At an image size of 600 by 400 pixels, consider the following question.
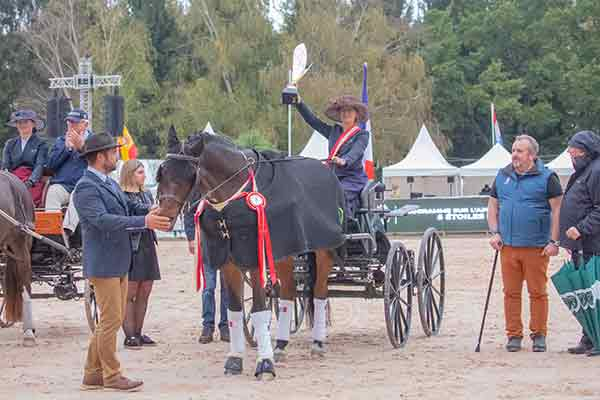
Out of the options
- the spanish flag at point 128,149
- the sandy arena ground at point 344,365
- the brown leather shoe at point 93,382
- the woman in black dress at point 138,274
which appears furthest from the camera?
the spanish flag at point 128,149

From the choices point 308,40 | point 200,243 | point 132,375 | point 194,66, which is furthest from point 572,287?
point 194,66

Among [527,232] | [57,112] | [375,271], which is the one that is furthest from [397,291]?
[57,112]

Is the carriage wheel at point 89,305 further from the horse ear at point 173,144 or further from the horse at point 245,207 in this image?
the horse ear at point 173,144

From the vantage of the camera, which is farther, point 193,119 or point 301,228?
point 193,119

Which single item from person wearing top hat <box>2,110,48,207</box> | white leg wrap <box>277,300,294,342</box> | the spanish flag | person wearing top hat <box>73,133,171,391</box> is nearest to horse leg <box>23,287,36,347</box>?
person wearing top hat <box>2,110,48,207</box>

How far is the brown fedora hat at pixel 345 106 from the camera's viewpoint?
970 cm

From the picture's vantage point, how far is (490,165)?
36188 millimetres

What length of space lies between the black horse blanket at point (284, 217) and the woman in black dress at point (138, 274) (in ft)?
7.17

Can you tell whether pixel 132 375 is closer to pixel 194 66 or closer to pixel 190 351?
pixel 190 351

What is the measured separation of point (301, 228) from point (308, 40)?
39434mm

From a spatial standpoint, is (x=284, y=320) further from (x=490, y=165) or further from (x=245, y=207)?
(x=490, y=165)

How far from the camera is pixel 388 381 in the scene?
26.0ft

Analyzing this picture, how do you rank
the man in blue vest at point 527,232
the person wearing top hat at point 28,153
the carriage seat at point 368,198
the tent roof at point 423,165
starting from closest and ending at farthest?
the man in blue vest at point 527,232, the carriage seat at point 368,198, the person wearing top hat at point 28,153, the tent roof at point 423,165

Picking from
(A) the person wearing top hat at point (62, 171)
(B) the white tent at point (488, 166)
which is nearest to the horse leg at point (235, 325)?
(A) the person wearing top hat at point (62, 171)
